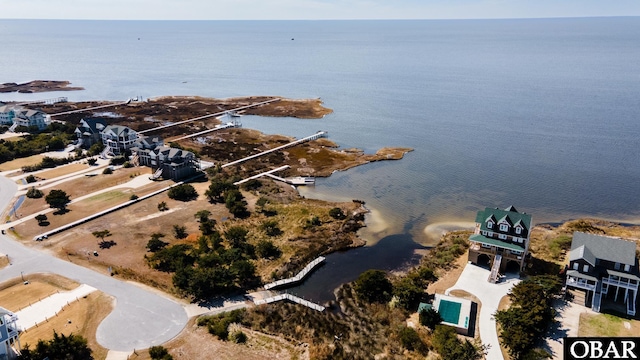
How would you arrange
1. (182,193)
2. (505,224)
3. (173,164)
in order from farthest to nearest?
(173,164) < (182,193) < (505,224)

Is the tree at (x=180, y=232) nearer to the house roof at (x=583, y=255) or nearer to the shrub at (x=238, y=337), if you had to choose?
the shrub at (x=238, y=337)

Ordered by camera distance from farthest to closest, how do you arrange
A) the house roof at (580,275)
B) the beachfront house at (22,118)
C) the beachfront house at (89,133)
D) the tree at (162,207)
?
the beachfront house at (22,118) < the beachfront house at (89,133) < the tree at (162,207) < the house roof at (580,275)

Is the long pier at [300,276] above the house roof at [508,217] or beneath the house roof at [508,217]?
beneath

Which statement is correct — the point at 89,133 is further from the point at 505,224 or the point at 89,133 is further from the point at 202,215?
the point at 505,224

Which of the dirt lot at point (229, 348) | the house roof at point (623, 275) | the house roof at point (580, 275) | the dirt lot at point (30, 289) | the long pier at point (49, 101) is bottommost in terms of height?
the dirt lot at point (229, 348)

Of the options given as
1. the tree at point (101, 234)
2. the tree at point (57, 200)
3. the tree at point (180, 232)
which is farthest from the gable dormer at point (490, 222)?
the tree at point (57, 200)

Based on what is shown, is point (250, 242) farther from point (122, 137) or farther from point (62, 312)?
point (122, 137)

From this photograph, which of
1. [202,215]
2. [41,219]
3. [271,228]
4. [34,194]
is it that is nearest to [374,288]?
[271,228]
